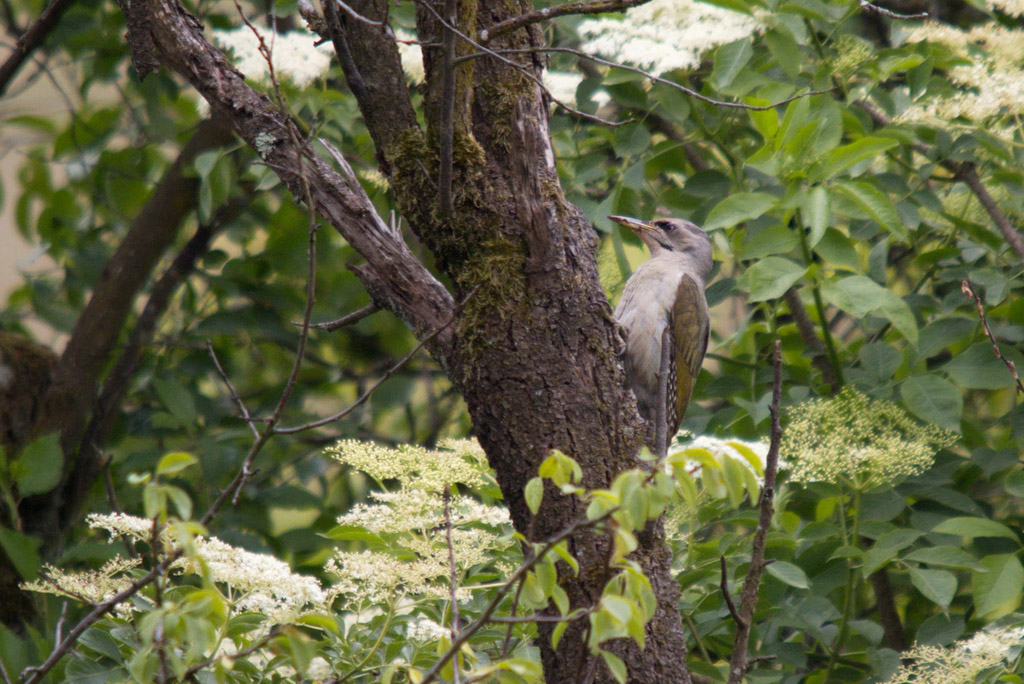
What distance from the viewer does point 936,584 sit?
2.60 metres

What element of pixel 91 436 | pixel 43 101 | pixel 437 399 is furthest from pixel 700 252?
pixel 43 101

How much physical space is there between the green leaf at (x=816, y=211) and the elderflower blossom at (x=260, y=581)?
1.73 metres

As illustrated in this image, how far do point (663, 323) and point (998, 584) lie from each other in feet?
4.81

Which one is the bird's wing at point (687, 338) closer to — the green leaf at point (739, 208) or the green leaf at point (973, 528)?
the green leaf at point (739, 208)

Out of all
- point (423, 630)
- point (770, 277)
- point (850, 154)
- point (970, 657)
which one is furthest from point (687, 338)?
point (423, 630)

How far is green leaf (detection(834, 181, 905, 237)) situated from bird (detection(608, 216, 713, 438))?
0.80 metres

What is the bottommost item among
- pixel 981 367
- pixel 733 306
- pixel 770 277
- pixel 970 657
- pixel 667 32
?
pixel 970 657

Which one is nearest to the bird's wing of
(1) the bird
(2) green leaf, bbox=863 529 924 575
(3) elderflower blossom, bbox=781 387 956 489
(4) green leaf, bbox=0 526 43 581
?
(1) the bird

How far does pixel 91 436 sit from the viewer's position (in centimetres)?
444

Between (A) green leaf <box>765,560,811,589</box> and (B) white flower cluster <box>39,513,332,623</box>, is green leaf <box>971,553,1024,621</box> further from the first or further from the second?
(B) white flower cluster <box>39,513,332,623</box>

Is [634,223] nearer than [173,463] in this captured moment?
No

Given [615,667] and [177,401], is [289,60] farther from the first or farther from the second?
[615,667]

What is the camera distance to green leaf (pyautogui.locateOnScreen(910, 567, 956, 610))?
2553 mm

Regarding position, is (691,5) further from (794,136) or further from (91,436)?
(91,436)
